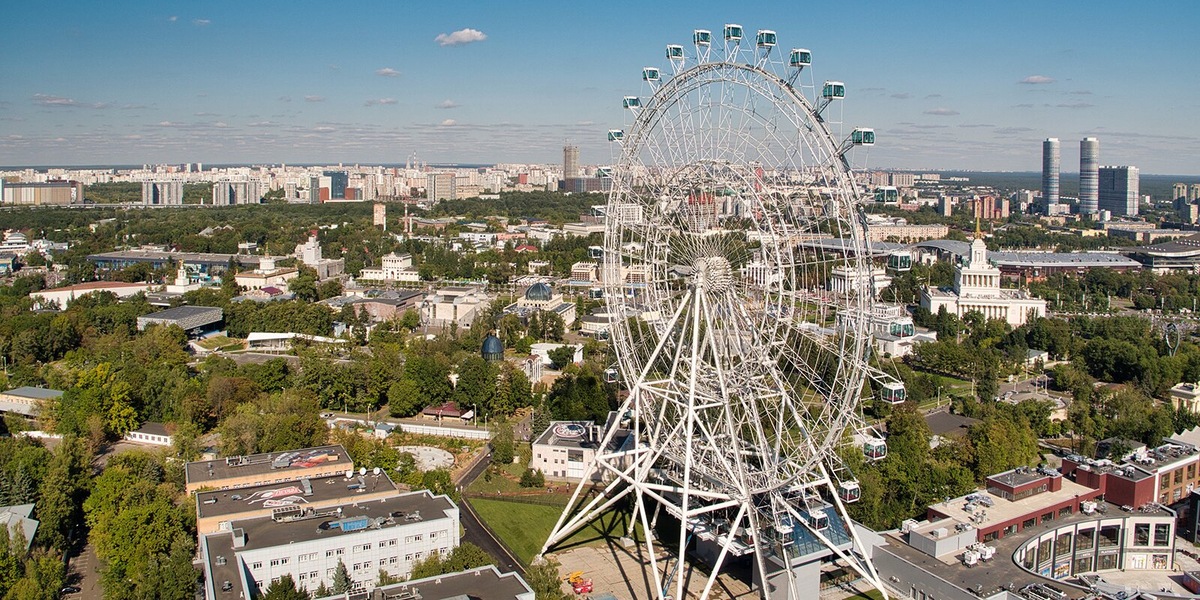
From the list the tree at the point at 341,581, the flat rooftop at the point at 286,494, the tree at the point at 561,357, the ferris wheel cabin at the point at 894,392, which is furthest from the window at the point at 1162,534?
the tree at the point at 561,357

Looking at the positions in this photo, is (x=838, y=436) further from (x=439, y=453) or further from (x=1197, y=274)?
(x=1197, y=274)

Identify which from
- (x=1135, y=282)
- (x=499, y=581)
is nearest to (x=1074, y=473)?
(x=499, y=581)

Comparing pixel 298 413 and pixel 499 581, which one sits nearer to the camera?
pixel 499 581

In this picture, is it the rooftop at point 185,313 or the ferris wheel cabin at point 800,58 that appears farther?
the rooftop at point 185,313

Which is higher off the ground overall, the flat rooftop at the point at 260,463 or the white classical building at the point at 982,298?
the white classical building at the point at 982,298

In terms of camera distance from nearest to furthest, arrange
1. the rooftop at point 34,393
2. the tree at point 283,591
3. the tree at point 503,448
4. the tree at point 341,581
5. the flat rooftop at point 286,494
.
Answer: the tree at point 283,591, the tree at point 341,581, the flat rooftop at point 286,494, the tree at point 503,448, the rooftop at point 34,393

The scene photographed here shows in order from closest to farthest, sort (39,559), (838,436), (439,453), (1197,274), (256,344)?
1. (838,436)
2. (39,559)
3. (439,453)
4. (256,344)
5. (1197,274)

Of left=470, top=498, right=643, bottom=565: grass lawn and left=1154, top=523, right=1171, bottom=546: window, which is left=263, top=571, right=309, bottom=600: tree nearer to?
left=470, top=498, right=643, bottom=565: grass lawn

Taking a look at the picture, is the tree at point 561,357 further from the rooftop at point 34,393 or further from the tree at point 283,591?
the tree at point 283,591
